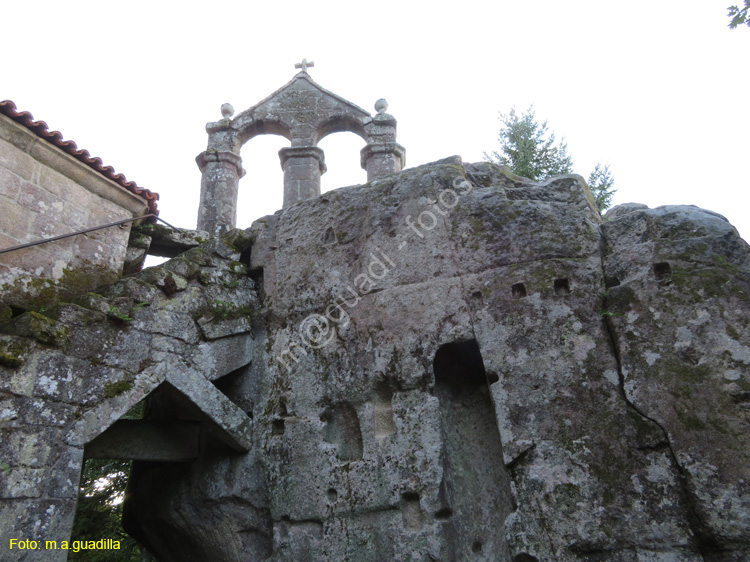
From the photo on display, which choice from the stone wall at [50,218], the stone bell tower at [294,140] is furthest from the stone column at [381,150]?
the stone wall at [50,218]

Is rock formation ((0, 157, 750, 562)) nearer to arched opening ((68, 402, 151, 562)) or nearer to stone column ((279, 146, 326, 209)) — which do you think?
stone column ((279, 146, 326, 209))

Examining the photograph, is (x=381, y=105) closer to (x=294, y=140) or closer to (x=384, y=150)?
(x=384, y=150)

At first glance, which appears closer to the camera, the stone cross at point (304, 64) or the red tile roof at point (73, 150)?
the red tile roof at point (73, 150)

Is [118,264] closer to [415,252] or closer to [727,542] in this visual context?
[415,252]

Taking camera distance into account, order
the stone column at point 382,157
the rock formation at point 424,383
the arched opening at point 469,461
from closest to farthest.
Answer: the rock formation at point 424,383 < the arched opening at point 469,461 < the stone column at point 382,157

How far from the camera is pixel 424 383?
4.84m

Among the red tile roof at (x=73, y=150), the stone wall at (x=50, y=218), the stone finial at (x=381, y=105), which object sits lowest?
the stone wall at (x=50, y=218)

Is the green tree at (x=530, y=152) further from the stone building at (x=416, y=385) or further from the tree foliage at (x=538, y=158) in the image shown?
the stone building at (x=416, y=385)

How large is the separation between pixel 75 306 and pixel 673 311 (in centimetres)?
458

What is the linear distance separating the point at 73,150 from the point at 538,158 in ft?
32.7

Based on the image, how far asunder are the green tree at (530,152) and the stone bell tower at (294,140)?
5.09 metres

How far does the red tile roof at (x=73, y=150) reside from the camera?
5.05 meters

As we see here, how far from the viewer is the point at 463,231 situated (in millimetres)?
5277

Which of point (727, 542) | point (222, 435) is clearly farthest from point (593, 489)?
point (222, 435)
